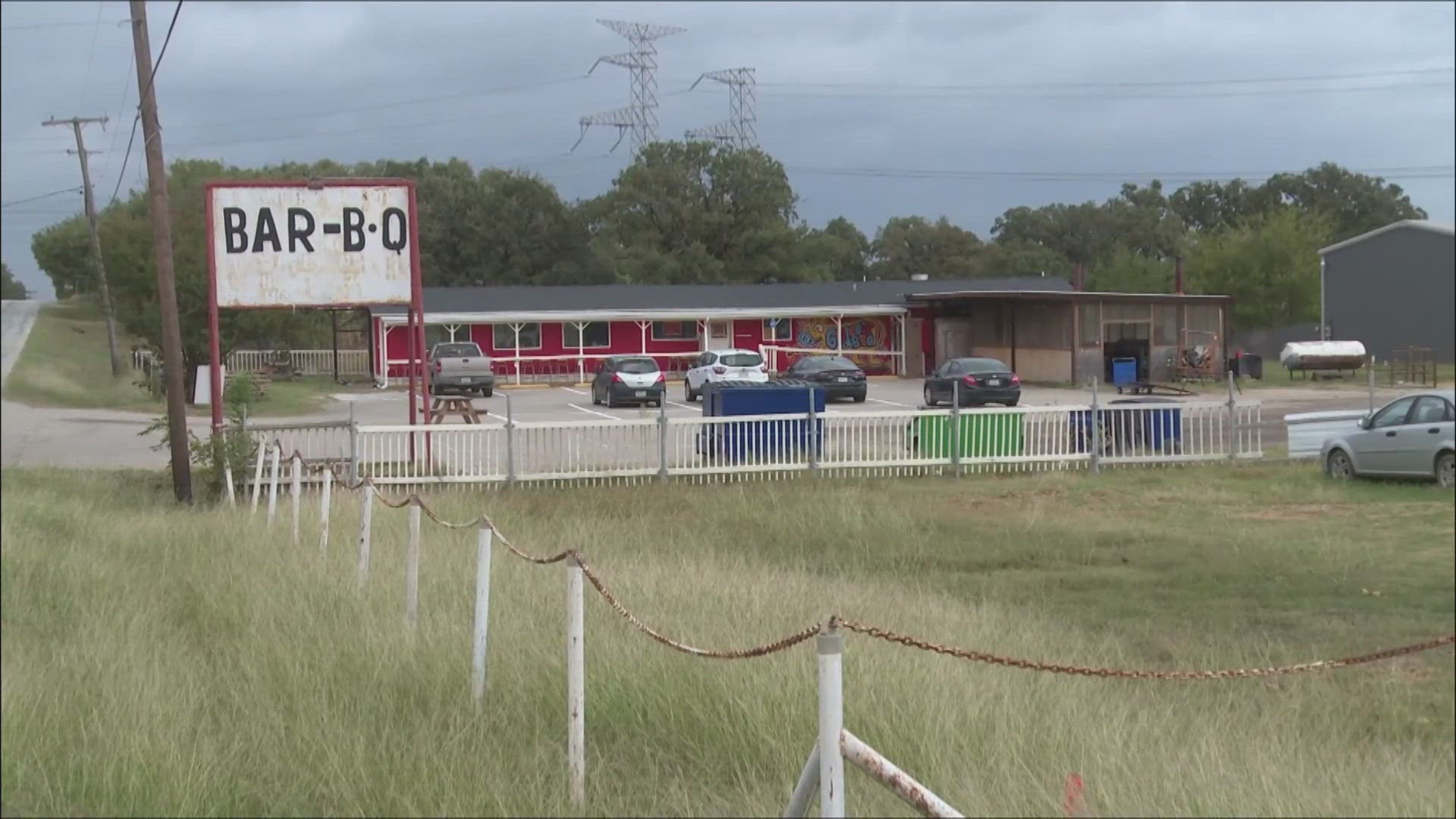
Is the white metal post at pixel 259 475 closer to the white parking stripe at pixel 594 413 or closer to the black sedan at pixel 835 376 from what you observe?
the white parking stripe at pixel 594 413

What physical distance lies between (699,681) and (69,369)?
10.2ft

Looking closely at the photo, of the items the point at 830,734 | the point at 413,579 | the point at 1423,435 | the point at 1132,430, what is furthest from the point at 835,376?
the point at 830,734

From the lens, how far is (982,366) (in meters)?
27.5

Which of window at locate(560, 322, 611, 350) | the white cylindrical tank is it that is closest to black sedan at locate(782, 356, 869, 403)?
window at locate(560, 322, 611, 350)

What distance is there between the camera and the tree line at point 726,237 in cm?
887

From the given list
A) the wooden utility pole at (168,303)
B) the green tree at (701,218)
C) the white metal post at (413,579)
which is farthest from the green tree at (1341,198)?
the green tree at (701,218)

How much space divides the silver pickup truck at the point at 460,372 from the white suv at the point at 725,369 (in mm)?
5519

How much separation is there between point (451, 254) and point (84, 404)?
6265 centimetres

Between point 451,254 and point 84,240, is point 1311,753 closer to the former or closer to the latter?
point 84,240

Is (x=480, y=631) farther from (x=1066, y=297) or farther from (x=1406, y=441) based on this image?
(x=1066, y=297)

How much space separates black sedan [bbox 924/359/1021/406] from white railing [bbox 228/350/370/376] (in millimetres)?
24163

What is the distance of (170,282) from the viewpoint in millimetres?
16969

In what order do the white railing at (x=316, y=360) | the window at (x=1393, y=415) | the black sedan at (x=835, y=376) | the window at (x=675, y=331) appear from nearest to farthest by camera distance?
the window at (x=1393, y=415) → the black sedan at (x=835, y=376) → the white railing at (x=316, y=360) → the window at (x=675, y=331)

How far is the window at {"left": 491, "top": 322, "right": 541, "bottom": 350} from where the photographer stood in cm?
4478
